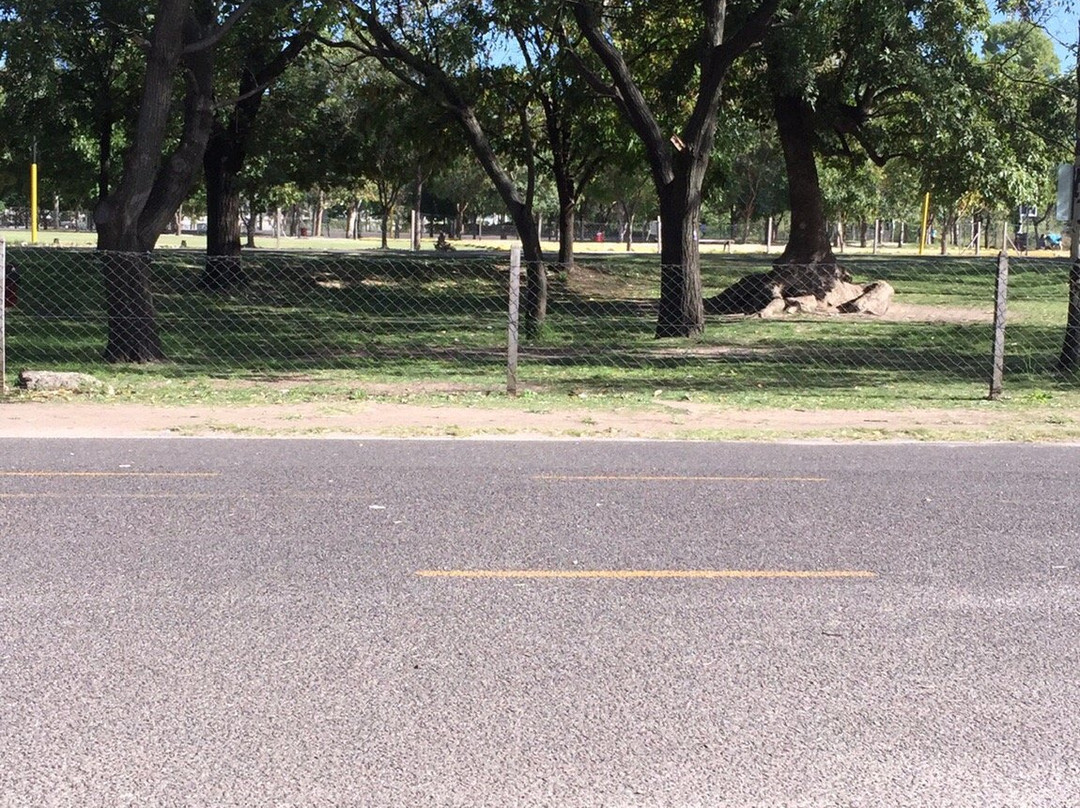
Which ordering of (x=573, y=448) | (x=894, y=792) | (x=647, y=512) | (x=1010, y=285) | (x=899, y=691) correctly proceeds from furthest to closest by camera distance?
(x=1010, y=285), (x=573, y=448), (x=647, y=512), (x=899, y=691), (x=894, y=792)

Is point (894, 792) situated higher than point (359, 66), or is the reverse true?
point (359, 66)

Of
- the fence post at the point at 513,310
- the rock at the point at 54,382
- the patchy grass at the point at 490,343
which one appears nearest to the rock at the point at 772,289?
the patchy grass at the point at 490,343

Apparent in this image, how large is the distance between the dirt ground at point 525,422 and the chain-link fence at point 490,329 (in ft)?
5.01

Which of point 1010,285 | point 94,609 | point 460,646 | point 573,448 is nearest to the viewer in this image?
point 460,646

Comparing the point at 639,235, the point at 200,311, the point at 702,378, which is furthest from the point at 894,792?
the point at 639,235

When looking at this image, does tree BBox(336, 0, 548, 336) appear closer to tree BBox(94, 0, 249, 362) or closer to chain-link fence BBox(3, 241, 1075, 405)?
chain-link fence BBox(3, 241, 1075, 405)

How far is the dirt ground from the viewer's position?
457 inches

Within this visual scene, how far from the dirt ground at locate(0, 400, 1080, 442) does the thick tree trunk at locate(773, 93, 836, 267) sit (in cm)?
1647

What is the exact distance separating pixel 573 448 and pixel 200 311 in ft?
55.6

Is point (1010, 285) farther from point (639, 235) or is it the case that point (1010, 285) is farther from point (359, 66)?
point (639, 235)

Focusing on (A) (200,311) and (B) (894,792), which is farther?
(A) (200,311)

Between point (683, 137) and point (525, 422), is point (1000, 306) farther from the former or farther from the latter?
point (683, 137)

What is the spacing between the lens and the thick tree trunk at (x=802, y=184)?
2892cm

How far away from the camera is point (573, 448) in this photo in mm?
10758
